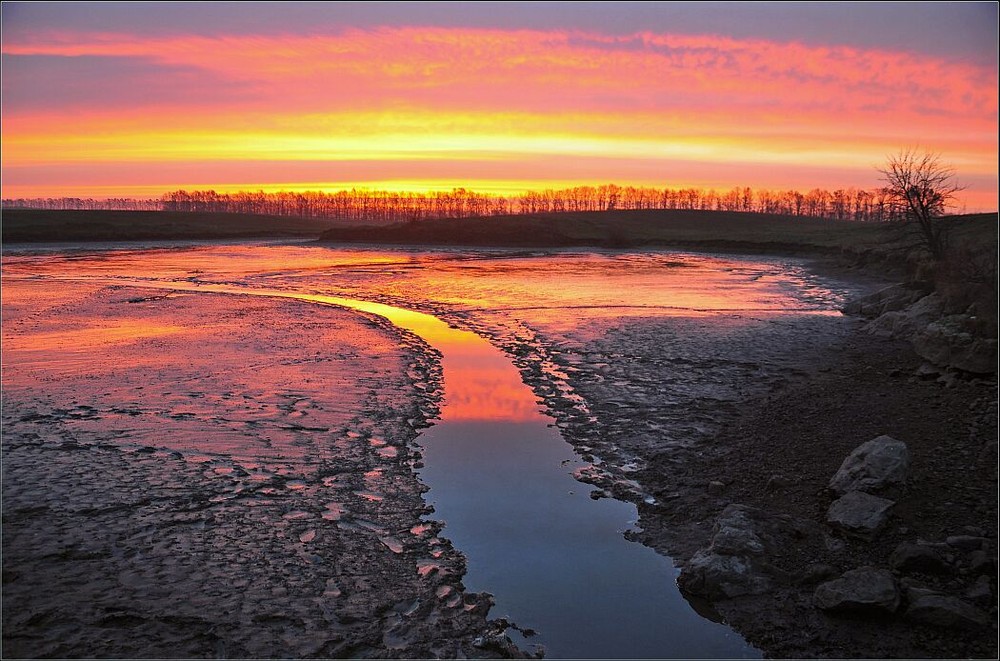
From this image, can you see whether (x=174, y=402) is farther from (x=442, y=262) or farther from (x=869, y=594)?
(x=442, y=262)

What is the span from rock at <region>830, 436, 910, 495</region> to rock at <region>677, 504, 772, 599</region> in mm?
1531

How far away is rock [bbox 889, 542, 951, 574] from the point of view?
6.33 metres

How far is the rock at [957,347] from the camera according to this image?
11.4m

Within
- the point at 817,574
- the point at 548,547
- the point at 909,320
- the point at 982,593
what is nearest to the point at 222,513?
the point at 548,547

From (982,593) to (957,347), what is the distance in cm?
773

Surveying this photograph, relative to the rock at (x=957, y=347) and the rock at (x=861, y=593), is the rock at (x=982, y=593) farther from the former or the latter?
the rock at (x=957, y=347)

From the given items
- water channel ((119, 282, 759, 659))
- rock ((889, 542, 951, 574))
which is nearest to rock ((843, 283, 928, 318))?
water channel ((119, 282, 759, 659))

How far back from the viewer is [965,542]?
664cm

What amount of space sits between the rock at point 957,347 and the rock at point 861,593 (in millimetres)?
7045

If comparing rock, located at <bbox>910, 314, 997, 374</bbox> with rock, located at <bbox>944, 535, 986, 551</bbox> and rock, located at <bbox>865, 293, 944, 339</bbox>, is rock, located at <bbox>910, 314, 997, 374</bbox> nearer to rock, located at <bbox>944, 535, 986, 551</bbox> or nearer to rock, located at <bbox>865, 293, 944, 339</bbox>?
rock, located at <bbox>865, 293, 944, 339</bbox>

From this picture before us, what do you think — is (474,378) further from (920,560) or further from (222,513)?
(920,560)

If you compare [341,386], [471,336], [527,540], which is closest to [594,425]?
[527,540]

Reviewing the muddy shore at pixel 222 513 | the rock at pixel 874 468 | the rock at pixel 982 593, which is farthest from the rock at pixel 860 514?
the muddy shore at pixel 222 513

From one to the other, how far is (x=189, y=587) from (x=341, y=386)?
7261 mm
